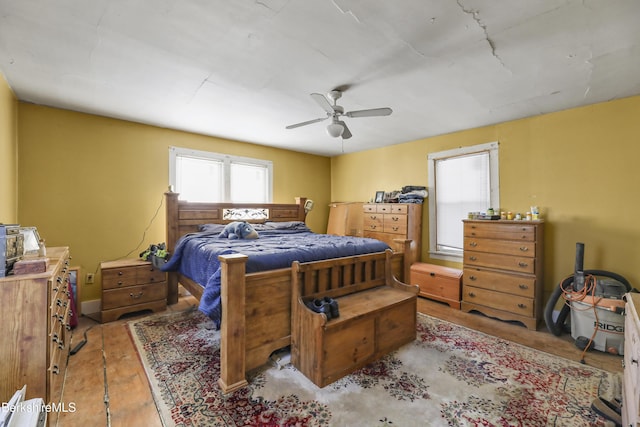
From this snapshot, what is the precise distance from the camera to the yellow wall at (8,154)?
2541 millimetres

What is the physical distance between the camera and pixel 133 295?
336cm

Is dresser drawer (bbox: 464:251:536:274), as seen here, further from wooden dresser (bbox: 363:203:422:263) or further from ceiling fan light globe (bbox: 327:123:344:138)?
ceiling fan light globe (bbox: 327:123:344:138)

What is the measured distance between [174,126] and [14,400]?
3.57m

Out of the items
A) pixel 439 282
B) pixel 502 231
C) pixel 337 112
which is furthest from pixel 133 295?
pixel 502 231

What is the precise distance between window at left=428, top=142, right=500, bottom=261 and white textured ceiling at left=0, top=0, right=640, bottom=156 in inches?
28.3

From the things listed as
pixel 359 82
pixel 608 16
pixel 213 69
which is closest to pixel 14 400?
pixel 213 69

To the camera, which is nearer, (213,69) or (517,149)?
(213,69)

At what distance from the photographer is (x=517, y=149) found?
145 inches

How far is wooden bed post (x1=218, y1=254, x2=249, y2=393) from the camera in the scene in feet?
6.47

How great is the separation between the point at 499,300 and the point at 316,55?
3427 millimetres

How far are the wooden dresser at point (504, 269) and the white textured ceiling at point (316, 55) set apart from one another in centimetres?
146

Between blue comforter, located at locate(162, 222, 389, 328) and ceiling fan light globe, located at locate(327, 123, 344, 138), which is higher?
ceiling fan light globe, located at locate(327, 123, 344, 138)

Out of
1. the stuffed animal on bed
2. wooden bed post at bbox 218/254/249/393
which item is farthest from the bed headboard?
wooden bed post at bbox 218/254/249/393

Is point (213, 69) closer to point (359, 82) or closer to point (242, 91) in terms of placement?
point (242, 91)
